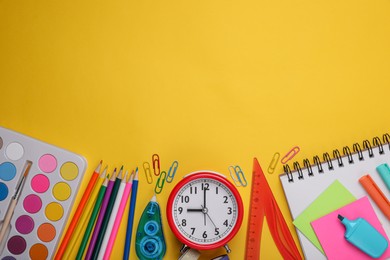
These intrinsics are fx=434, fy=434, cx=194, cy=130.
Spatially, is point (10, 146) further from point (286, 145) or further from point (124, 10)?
point (286, 145)

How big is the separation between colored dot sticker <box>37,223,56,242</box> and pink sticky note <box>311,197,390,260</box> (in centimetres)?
86

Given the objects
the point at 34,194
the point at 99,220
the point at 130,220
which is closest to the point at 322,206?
the point at 130,220

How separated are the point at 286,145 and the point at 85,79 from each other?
0.75 m

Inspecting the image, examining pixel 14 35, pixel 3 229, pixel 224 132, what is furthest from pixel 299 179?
pixel 14 35

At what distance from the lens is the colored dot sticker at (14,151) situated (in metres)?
1.51

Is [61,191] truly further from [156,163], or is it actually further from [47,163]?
[156,163]

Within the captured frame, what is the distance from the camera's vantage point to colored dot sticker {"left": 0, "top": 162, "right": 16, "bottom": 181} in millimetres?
1499

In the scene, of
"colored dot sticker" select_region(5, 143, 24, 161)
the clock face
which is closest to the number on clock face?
the clock face

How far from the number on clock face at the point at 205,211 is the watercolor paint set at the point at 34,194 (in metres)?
0.39

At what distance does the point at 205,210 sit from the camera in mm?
1352

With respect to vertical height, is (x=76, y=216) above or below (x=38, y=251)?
above

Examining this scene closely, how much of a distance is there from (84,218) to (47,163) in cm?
23

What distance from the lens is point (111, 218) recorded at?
146cm

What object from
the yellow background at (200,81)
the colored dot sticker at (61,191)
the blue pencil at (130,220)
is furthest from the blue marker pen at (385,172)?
the colored dot sticker at (61,191)
